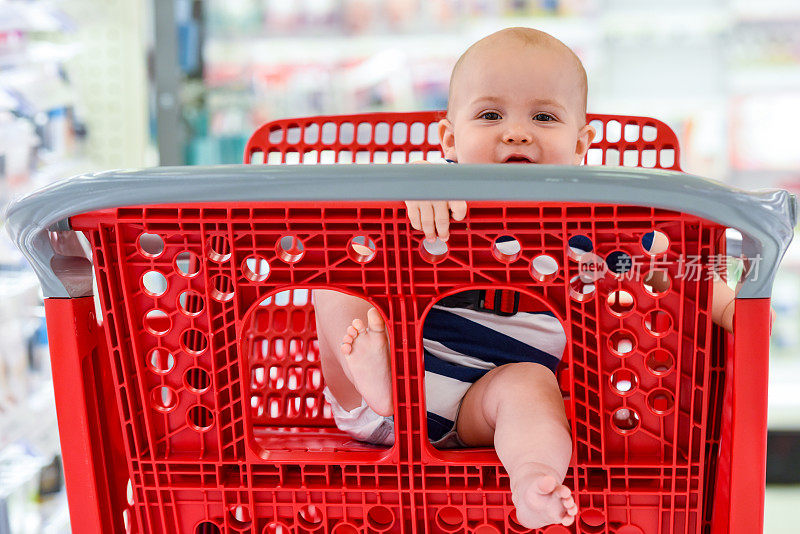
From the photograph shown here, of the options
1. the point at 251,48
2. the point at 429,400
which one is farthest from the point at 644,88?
the point at 429,400

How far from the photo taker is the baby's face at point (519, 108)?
3.59 ft

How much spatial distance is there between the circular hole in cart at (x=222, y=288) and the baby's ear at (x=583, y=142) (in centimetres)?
62

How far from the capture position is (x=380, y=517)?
3.09 feet

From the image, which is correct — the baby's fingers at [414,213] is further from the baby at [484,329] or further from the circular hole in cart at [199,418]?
the circular hole in cart at [199,418]

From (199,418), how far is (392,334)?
28 cm

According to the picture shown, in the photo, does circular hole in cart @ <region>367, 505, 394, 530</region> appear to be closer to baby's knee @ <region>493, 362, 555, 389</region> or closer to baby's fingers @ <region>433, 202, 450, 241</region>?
baby's knee @ <region>493, 362, 555, 389</region>

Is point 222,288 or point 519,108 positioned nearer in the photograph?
point 222,288

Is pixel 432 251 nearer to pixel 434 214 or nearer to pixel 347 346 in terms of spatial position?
pixel 434 214

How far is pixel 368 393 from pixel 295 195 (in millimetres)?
303

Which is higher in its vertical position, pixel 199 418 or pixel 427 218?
pixel 427 218

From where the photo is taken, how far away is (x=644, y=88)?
111 inches

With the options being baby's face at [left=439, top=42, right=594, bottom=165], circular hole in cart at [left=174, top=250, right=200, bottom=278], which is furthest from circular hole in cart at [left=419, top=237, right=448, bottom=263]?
baby's face at [left=439, top=42, right=594, bottom=165]

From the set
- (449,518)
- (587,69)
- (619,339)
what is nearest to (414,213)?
(619,339)

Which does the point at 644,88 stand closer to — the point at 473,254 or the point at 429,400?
the point at 429,400
